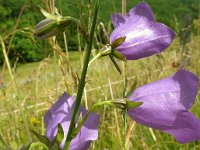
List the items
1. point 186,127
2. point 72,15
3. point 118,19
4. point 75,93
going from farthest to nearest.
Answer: point 72,15 → point 75,93 → point 118,19 → point 186,127

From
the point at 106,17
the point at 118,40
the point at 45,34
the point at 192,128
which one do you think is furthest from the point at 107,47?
the point at 106,17

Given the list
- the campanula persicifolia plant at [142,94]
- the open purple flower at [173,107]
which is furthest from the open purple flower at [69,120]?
the open purple flower at [173,107]

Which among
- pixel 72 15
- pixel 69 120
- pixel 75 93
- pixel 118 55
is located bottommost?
pixel 75 93

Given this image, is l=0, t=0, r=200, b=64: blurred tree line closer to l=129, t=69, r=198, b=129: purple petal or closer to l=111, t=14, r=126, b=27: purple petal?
l=111, t=14, r=126, b=27: purple petal

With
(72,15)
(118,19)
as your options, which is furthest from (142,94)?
(72,15)

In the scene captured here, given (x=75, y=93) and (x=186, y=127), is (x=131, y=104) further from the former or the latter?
(x=75, y=93)

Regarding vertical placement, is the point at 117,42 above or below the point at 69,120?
above

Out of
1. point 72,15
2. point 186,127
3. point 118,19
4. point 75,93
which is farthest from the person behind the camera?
point 72,15

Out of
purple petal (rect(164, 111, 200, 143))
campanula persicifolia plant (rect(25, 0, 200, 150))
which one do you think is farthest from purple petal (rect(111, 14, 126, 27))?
purple petal (rect(164, 111, 200, 143))

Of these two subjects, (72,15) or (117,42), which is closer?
(117,42)
